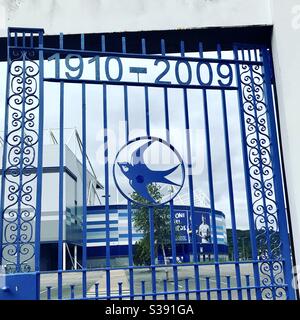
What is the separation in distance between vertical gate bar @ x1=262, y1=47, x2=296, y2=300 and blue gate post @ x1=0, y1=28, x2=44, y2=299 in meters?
1.67

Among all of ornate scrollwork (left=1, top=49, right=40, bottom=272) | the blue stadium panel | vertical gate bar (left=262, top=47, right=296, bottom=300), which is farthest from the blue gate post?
vertical gate bar (left=262, top=47, right=296, bottom=300)

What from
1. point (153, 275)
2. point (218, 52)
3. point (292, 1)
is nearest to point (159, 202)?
point (153, 275)

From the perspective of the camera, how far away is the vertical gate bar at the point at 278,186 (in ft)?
8.66

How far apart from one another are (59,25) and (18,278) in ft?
5.98

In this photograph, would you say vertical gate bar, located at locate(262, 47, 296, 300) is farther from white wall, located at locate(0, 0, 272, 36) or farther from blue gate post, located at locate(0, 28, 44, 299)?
blue gate post, located at locate(0, 28, 44, 299)

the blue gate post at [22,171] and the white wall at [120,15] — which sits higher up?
the white wall at [120,15]

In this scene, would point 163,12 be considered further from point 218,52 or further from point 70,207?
point 70,207

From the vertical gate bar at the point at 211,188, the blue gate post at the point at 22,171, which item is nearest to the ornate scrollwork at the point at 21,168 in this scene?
the blue gate post at the point at 22,171

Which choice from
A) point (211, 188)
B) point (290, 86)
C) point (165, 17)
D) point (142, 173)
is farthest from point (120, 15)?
point (211, 188)

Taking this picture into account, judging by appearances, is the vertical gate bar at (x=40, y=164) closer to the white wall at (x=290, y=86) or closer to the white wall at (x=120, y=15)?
the white wall at (x=120, y=15)

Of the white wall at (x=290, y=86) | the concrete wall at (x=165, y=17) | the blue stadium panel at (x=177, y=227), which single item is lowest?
the blue stadium panel at (x=177, y=227)

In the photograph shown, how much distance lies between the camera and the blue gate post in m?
2.37

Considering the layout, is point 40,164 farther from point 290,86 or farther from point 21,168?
point 290,86

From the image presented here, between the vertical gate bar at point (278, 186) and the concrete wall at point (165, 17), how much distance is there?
0.07 meters
